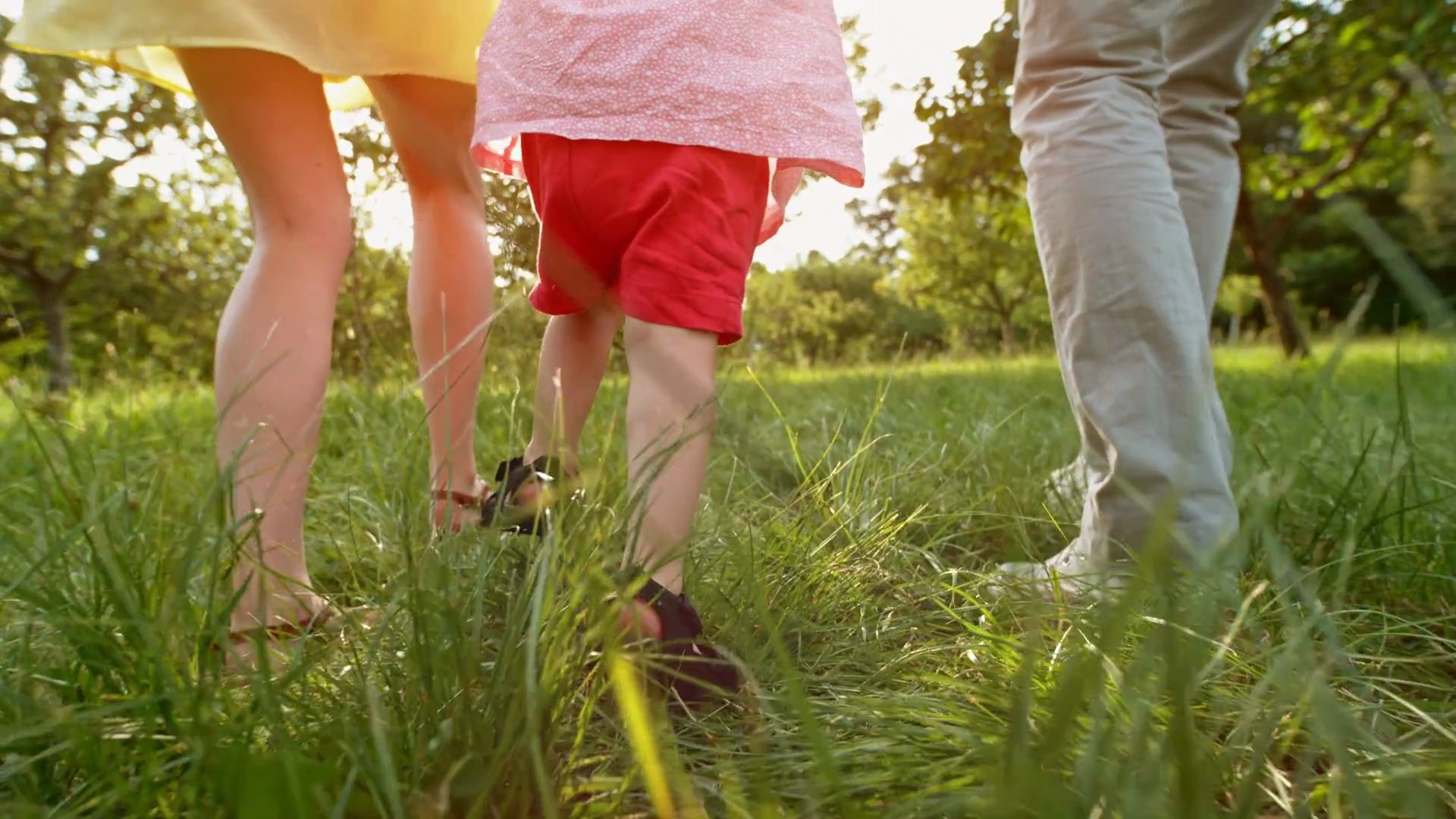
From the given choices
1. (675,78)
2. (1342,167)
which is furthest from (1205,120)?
(1342,167)

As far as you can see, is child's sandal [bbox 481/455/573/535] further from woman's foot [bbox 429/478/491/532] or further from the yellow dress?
the yellow dress

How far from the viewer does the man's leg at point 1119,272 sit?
129cm

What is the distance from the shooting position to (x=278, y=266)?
131 cm

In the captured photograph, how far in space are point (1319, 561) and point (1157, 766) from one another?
37.9 inches

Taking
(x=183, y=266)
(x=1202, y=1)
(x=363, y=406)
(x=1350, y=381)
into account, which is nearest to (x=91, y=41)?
(x=363, y=406)

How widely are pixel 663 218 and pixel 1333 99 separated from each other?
9436 mm

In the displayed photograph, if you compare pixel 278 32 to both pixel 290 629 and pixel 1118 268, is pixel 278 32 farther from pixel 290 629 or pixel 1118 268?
pixel 1118 268

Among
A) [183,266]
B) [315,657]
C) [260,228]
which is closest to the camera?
[315,657]

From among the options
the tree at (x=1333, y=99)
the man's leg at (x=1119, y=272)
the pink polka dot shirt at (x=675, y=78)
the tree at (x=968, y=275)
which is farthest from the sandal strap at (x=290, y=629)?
the tree at (x=968, y=275)

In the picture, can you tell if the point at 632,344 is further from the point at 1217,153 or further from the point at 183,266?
the point at 183,266

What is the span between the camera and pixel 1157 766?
1.66ft

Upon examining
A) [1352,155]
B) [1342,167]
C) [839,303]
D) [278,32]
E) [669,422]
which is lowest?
[669,422]

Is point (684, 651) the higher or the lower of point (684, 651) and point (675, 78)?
the lower

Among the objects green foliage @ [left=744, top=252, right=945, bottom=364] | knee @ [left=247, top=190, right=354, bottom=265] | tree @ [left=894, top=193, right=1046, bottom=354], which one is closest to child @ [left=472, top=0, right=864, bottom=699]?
knee @ [left=247, top=190, right=354, bottom=265]
